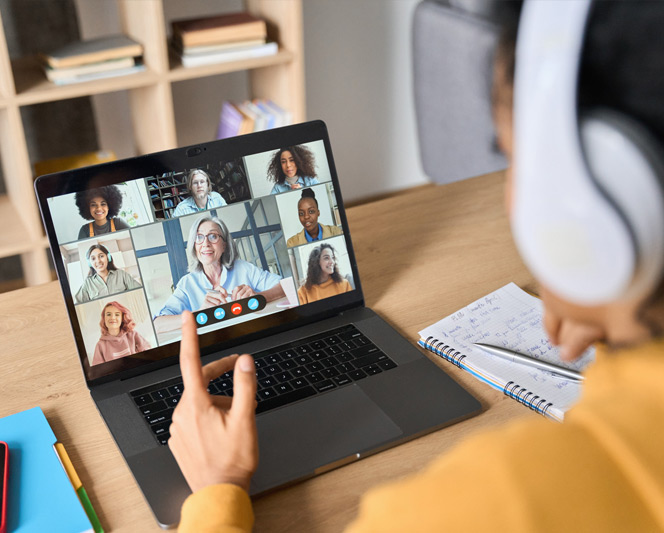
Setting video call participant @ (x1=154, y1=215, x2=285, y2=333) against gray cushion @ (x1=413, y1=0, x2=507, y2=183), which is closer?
video call participant @ (x1=154, y1=215, x2=285, y2=333)

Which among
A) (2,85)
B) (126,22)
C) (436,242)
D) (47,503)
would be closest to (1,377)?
(47,503)

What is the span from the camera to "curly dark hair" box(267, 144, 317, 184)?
39.7 inches

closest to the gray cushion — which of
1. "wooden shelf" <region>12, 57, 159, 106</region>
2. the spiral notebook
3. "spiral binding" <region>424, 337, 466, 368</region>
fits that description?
"wooden shelf" <region>12, 57, 159, 106</region>

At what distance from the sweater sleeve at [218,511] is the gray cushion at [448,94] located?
1.84 metres

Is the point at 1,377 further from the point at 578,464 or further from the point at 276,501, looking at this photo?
the point at 578,464

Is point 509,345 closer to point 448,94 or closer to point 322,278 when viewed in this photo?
point 322,278

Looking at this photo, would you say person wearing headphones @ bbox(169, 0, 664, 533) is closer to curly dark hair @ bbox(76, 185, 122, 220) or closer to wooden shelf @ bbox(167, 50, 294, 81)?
curly dark hair @ bbox(76, 185, 122, 220)

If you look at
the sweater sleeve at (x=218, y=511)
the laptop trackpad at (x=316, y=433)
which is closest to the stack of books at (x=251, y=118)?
the laptop trackpad at (x=316, y=433)

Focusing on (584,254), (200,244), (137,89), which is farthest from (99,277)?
(137,89)

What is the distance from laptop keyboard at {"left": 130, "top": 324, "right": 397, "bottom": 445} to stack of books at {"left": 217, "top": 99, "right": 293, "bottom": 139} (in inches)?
55.1

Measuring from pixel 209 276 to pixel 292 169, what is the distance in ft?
0.63

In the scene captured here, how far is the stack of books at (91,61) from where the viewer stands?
2.03m

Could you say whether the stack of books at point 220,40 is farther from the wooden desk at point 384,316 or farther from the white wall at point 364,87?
the wooden desk at point 384,316

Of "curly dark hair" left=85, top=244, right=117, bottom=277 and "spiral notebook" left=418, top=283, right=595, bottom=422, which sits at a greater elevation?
"curly dark hair" left=85, top=244, right=117, bottom=277
